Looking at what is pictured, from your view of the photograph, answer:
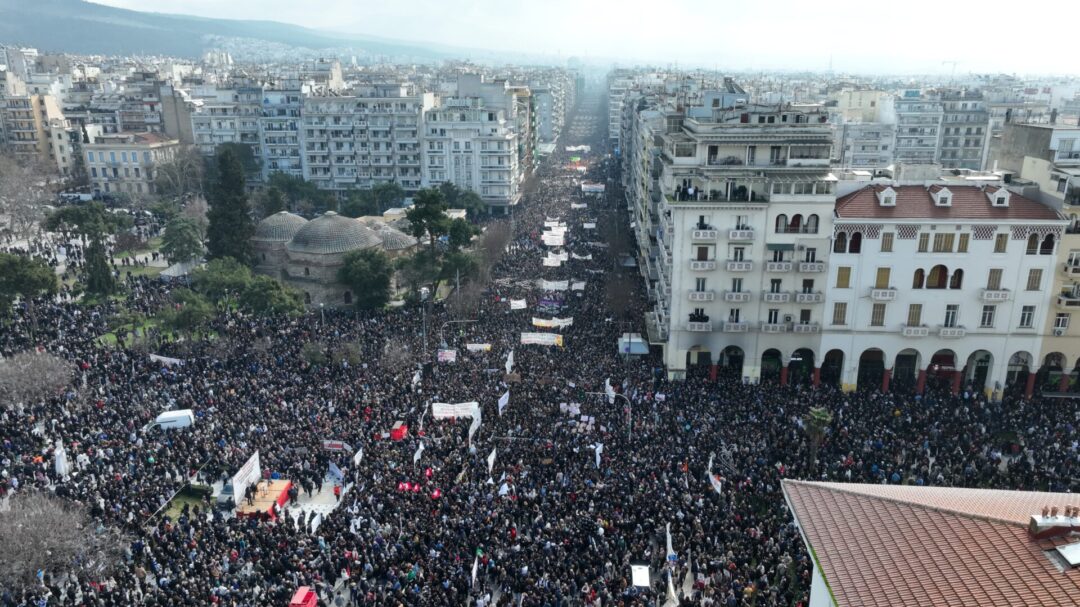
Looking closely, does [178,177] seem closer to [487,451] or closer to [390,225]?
[390,225]

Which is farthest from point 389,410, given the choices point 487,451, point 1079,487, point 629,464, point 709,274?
point 1079,487

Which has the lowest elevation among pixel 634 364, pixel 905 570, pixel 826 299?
pixel 634 364

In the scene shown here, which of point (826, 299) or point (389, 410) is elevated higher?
point (826, 299)

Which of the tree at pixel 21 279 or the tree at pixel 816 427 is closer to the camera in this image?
the tree at pixel 816 427

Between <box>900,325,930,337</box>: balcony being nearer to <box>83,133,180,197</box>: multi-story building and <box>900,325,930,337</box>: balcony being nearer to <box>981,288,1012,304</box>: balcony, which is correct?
<box>981,288,1012,304</box>: balcony

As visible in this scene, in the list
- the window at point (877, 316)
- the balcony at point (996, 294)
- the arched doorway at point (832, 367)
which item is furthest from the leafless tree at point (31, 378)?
the balcony at point (996, 294)

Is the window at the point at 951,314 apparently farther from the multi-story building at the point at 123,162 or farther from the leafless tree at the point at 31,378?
the multi-story building at the point at 123,162
